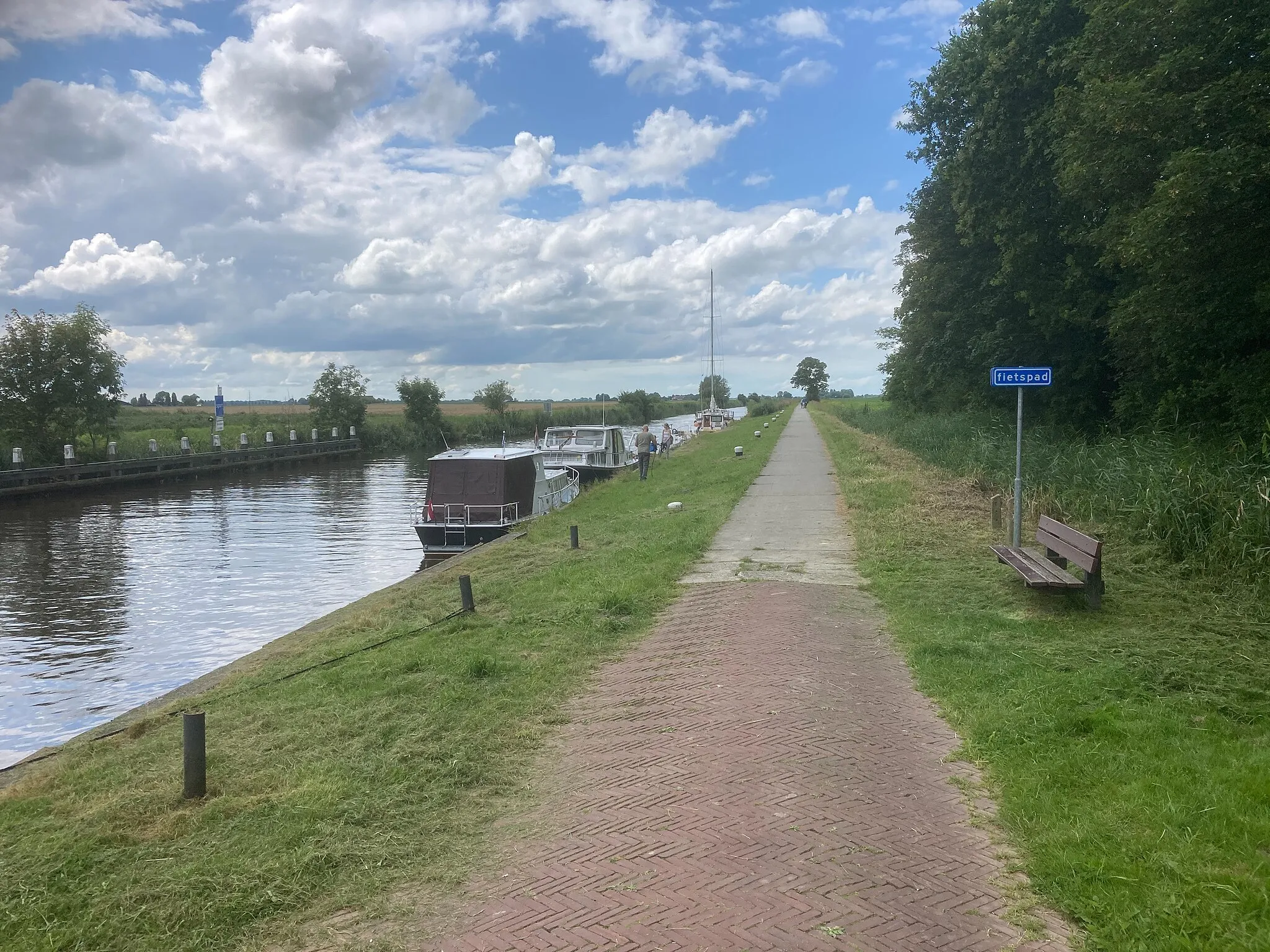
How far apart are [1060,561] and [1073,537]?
154cm

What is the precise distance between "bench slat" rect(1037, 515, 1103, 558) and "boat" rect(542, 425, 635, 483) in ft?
77.8

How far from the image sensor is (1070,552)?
938cm

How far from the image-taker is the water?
11648 mm

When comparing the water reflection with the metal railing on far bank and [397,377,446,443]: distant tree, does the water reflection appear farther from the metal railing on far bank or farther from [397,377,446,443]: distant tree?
[397,377,446,443]: distant tree

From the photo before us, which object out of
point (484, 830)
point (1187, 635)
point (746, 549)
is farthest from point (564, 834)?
point (746, 549)

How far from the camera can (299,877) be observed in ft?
14.1

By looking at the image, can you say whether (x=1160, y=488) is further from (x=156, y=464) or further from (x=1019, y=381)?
(x=156, y=464)

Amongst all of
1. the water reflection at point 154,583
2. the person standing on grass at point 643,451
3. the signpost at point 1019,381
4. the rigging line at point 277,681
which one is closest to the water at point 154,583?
the water reflection at point 154,583

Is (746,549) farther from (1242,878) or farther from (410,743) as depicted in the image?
(1242,878)

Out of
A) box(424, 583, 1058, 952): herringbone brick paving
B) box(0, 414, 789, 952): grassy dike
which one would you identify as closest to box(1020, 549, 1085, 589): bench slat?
box(424, 583, 1058, 952): herringbone brick paving

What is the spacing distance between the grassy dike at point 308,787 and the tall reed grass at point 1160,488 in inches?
244

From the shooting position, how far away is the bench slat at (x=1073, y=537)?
854 cm

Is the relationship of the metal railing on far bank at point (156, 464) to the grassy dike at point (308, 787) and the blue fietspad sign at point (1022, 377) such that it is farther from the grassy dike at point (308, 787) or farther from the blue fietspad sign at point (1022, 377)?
the blue fietspad sign at point (1022, 377)

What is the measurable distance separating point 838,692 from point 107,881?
4856mm
